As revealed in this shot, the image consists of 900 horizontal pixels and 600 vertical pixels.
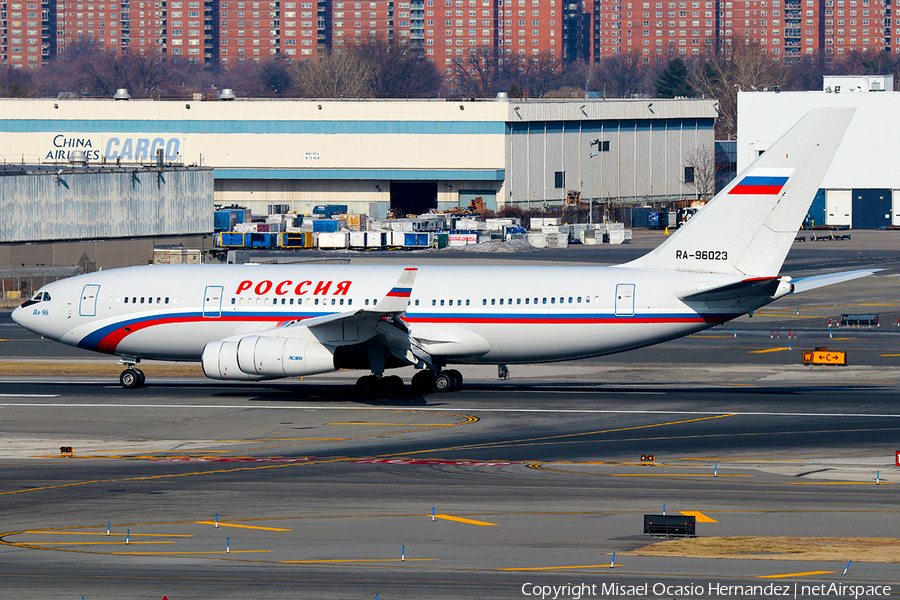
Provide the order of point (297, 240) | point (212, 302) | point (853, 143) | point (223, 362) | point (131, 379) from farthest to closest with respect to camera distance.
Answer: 1. point (853, 143)
2. point (297, 240)
3. point (131, 379)
4. point (212, 302)
5. point (223, 362)

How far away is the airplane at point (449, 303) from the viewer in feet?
140

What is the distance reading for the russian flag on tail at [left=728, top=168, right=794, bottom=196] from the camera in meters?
42.9

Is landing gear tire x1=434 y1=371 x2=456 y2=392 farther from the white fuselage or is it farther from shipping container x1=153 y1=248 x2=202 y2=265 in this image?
shipping container x1=153 y1=248 x2=202 y2=265

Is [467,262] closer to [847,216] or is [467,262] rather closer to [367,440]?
[367,440]

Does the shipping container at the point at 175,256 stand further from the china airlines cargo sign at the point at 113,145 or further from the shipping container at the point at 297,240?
the china airlines cargo sign at the point at 113,145

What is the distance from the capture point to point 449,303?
44906mm

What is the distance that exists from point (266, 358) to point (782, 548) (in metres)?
22.8

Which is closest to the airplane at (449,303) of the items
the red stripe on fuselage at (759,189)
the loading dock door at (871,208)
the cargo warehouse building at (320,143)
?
the red stripe on fuselage at (759,189)

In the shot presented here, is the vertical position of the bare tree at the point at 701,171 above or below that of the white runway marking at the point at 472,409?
above

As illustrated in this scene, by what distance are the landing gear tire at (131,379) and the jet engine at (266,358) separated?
6.13m

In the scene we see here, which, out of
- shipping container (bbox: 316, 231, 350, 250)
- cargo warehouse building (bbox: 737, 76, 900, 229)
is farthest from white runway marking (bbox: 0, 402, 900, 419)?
cargo warehouse building (bbox: 737, 76, 900, 229)

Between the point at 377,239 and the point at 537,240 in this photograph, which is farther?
the point at 537,240

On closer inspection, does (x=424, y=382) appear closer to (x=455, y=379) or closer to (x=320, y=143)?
(x=455, y=379)

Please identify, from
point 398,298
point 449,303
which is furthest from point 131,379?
point 449,303
